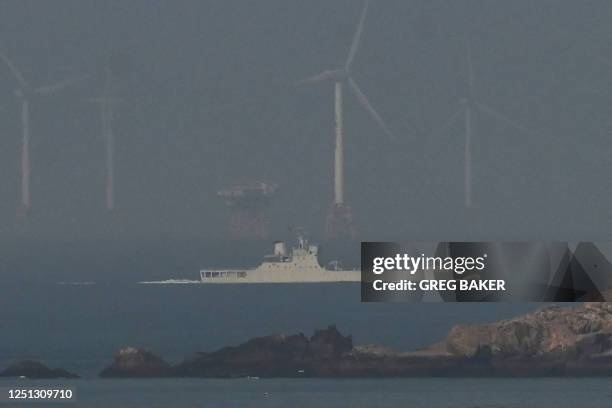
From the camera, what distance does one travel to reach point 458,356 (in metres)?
155

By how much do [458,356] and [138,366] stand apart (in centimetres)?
2147

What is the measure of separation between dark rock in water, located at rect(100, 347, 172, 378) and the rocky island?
0.22 feet

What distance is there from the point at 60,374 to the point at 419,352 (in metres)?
25.8

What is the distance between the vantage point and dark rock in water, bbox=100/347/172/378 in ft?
512

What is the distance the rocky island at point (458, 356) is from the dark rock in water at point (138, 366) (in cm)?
7

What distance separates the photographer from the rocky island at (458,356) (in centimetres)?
15312

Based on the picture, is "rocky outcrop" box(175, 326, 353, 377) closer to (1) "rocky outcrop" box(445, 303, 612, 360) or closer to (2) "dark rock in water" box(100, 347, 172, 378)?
(2) "dark rock in water" box(100, 347, 172, 378)
